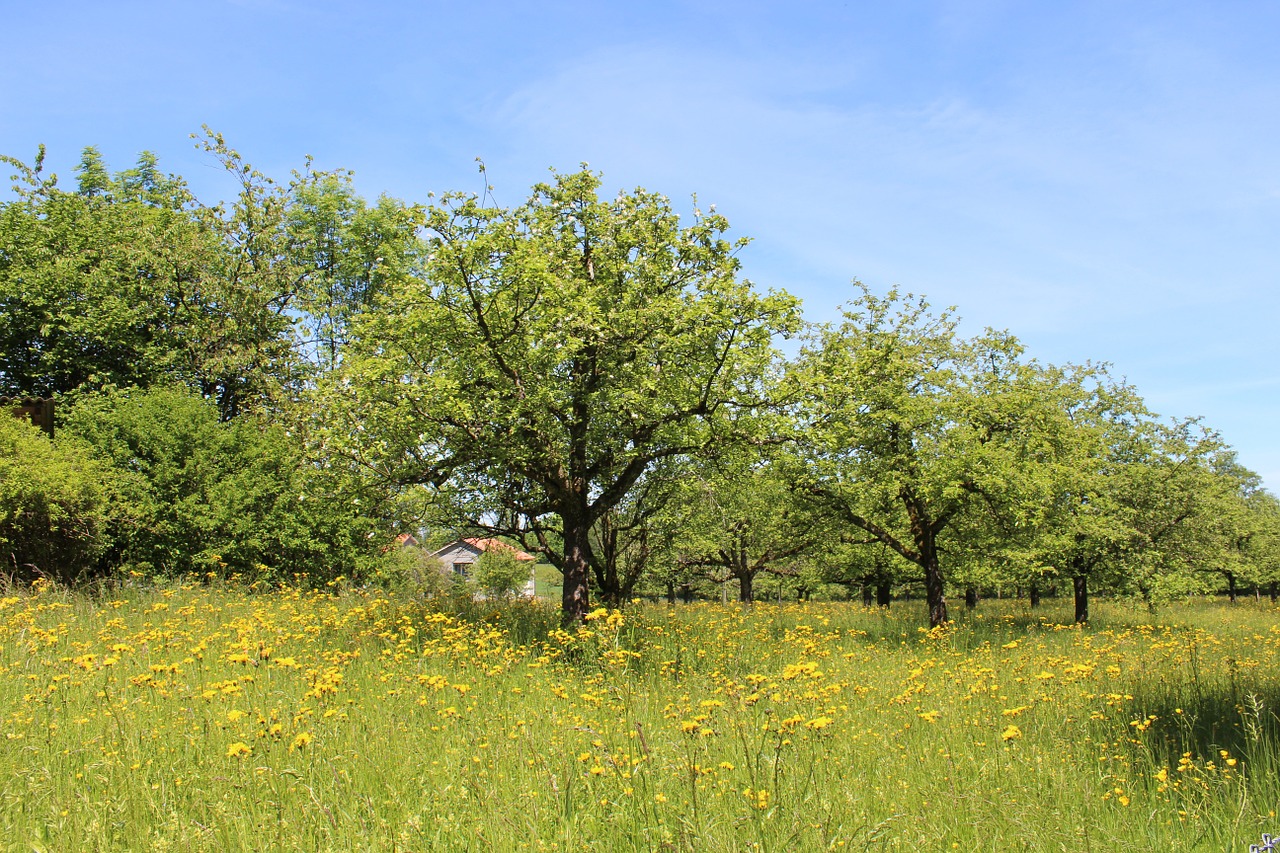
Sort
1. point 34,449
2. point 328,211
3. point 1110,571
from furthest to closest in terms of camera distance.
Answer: point 328,211, point 1110,571, point 34,449

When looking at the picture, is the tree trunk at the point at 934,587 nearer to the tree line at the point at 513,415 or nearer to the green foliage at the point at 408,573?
the tree line at the point at 513,415

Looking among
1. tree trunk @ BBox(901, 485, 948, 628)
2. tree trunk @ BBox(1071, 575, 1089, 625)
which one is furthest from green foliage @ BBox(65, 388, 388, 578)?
tree trunk @ BBox(1071, 575, 1089, 625)

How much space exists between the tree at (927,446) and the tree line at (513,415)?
84 mm

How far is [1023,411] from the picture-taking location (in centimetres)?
1817

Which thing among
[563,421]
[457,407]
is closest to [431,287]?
[457,407]

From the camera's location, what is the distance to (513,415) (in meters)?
10.4

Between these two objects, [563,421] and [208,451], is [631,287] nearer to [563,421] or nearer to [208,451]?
[563,421]

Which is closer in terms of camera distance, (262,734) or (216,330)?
(262,734)

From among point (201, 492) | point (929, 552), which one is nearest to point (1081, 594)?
point (929, 552)

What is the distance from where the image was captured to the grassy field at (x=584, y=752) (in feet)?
13.7

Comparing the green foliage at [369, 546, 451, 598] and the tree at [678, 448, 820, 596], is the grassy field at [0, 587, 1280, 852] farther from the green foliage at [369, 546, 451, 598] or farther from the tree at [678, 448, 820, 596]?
the green foliage at [369, 546, 451, 598]

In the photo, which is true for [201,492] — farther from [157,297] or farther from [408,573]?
[408,573]

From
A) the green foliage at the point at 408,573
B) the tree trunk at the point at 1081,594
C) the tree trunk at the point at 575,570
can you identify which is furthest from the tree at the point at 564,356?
the tree trunk at the point at 1081,594

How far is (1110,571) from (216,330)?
28.0m
